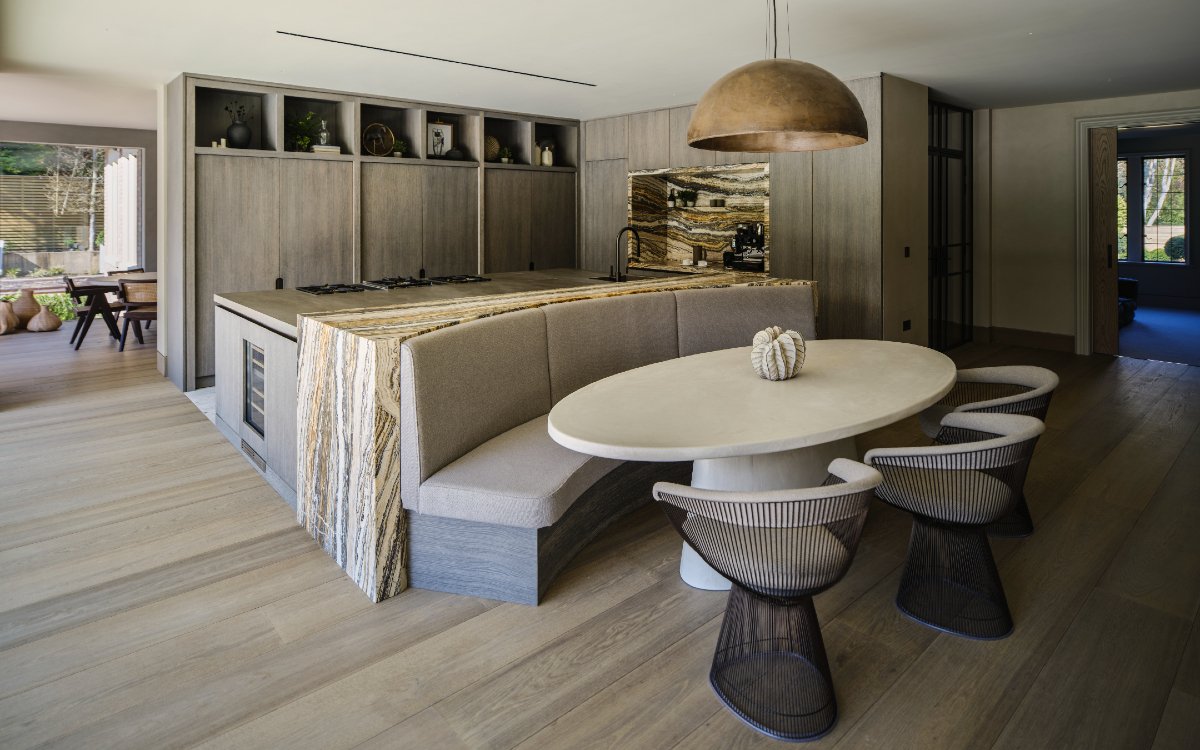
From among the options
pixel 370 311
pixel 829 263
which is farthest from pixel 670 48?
pixel 370 311

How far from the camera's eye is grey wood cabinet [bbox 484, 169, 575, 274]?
7.43 metres

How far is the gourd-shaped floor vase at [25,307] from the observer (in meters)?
8.55

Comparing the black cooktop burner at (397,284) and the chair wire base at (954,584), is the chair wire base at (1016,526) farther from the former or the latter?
the black cooktop burner at (397,284)

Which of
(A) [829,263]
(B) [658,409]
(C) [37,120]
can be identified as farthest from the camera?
(C) [37,120]

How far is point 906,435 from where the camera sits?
440 cm

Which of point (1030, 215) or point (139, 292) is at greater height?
point (1030, 215)

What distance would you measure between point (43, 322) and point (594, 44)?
7.56 meters

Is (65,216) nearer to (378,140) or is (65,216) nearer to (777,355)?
(378,140)

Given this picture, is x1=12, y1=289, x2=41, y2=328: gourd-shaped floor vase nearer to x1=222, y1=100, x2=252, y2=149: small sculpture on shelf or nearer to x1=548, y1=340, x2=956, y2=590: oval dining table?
x1=222, y1=100, x2=252, y2=149: small sculpture on shelf

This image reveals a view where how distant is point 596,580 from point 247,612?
3.75 ft

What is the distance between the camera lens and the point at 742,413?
88.9 inches

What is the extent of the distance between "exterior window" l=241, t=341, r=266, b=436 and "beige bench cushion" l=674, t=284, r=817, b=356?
2.07m

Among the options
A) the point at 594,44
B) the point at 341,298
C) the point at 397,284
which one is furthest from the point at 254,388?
the point at 594,44

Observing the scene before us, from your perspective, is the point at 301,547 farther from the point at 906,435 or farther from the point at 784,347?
the point at 906,435
